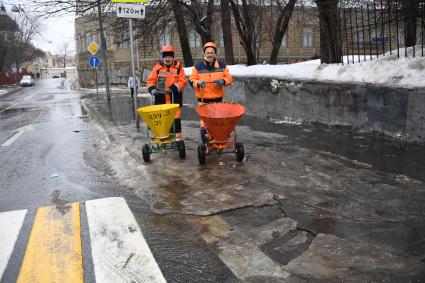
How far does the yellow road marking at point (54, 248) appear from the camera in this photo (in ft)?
12.2

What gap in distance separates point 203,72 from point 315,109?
3.82 meters

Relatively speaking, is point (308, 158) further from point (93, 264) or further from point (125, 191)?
point (93, 264)

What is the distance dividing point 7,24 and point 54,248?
234 ft

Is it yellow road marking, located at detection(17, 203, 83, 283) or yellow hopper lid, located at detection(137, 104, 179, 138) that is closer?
yellow road marking, located at detection(17, 203, 83, 283)

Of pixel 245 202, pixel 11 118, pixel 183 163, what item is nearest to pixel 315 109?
pixel 183 163

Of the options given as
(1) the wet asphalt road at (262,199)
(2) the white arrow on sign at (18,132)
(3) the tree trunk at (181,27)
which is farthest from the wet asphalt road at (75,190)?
(3) the tree trunk at (181,27)

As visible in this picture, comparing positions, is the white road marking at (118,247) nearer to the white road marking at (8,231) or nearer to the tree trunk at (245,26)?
the white road marking at (8,231)

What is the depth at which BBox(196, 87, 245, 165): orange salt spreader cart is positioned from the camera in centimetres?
668

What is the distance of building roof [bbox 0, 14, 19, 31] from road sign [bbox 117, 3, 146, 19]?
202 ft

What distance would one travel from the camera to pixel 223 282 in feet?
11.4

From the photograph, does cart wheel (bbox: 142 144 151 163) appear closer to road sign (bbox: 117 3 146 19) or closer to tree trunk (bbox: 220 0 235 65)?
road sign (bbox: 117 3 146 19)

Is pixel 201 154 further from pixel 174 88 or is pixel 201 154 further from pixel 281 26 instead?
pixel 281 26

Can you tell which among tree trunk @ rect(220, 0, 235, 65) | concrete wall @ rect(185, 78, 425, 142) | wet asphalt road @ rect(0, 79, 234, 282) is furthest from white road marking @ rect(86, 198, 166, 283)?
tree trunk @ rect(220, 0, 235, 65)

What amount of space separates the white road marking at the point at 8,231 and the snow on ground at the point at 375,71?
262 inches
